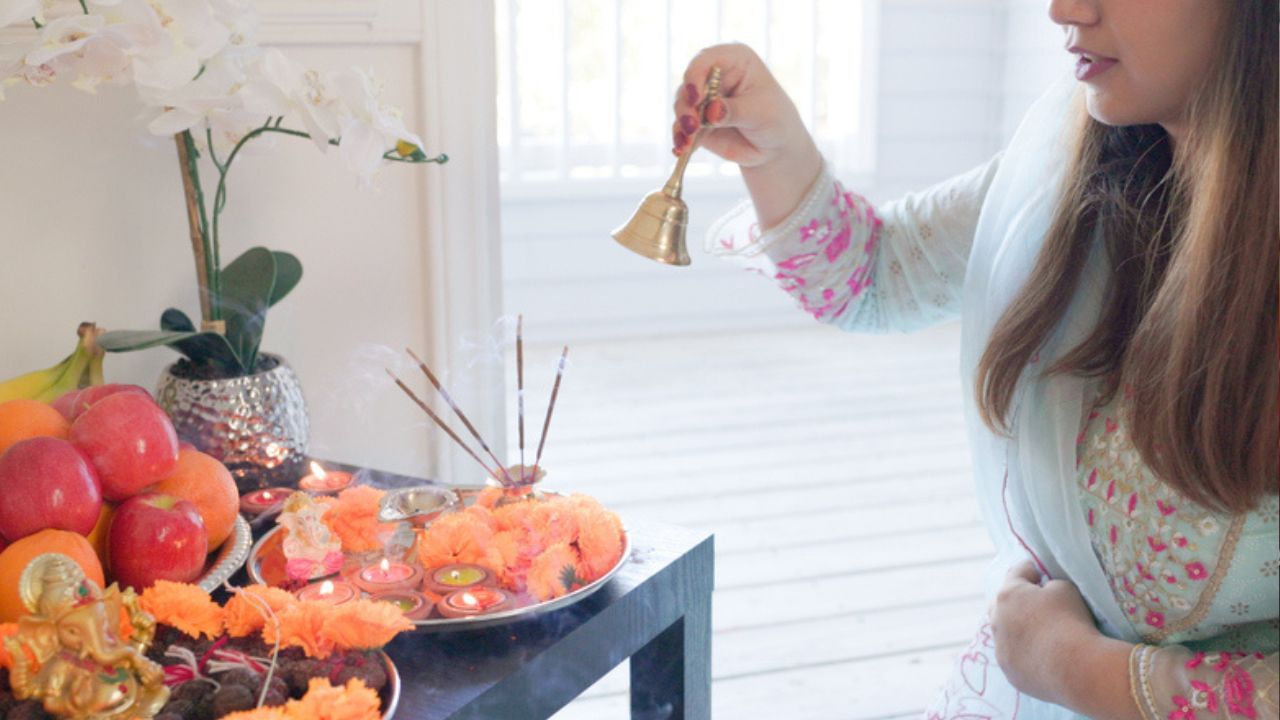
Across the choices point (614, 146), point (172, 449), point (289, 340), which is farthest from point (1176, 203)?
point (614, 146)

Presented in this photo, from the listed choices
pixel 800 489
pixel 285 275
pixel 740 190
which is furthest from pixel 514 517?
pixel 740 190

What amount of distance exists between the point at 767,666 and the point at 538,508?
120 centimetres

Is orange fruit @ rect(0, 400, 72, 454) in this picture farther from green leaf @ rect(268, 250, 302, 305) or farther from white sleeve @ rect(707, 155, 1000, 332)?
white sleeve @ rect(707, 155, 1000, 332)

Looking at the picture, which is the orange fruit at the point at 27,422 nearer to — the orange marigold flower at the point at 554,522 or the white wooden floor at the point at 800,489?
the orange marigold flower at the point at 554,522

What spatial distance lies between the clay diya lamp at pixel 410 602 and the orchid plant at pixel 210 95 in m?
0.30

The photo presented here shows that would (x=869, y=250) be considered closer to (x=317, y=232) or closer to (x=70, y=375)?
(x=317, y=232)

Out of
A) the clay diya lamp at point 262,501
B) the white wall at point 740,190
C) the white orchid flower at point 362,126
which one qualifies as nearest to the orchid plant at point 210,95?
the white orchid flower at point 362,126

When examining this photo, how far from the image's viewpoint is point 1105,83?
806 mm

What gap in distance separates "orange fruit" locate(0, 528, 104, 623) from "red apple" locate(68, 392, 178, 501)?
0.19ft

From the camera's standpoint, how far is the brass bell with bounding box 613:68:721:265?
861 mm

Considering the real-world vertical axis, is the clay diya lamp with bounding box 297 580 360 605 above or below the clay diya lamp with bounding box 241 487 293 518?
above

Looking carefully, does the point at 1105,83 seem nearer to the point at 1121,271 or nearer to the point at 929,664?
the point at 1121,271

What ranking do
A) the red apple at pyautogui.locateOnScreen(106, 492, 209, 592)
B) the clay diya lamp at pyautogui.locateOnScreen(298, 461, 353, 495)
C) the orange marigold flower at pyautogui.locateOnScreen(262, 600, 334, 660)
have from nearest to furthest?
the orange marigold flower at pyautogui.locateOnScreen(262, 600, 334, 660)
the red apple at pyautogui.locateOnScreen(106, 492, 209, 592)
the clay diya lamp at pyautogui.locateOnScreen(298, 461, 353, 495)

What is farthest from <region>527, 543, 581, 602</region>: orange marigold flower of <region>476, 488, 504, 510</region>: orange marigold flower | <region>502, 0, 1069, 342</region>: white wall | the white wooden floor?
<region>502, 0, 1069, 342</region>: white wall
